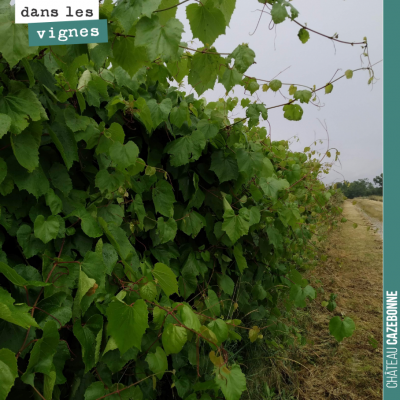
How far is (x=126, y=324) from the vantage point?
0.95m

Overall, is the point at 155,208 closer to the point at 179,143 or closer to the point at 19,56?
the point at 179,143

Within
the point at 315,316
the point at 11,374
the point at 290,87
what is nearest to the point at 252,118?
the point at 290,87

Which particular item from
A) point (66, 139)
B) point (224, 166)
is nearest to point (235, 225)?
point (224, 166)

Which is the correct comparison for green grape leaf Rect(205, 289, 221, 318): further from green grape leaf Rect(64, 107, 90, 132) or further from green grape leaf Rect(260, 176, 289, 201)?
green grape leaf Rect(64, 107, 90, 132)

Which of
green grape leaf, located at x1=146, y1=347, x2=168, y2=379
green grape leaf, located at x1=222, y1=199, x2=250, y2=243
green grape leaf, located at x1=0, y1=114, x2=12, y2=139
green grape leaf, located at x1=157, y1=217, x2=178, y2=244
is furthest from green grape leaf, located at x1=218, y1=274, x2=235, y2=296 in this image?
green grape leaf, located at x1=0, y1=114, x2=12, y2=139

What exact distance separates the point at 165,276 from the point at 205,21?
911mm

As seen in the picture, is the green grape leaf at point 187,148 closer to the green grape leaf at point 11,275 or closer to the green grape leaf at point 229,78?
the green grape leaf at point 229,78

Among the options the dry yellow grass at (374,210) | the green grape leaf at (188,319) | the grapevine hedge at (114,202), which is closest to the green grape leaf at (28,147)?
the grapevine hedge at (114,202)

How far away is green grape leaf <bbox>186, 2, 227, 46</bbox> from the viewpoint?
0.98 meters

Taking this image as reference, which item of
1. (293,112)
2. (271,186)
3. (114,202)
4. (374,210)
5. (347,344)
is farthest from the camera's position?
(374,210)

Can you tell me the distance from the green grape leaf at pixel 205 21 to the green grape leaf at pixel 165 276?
2.72ft

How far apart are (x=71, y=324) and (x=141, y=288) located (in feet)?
0.99

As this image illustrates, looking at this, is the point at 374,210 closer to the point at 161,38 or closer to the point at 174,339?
the point at 174,339

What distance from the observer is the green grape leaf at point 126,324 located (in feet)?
3.09
